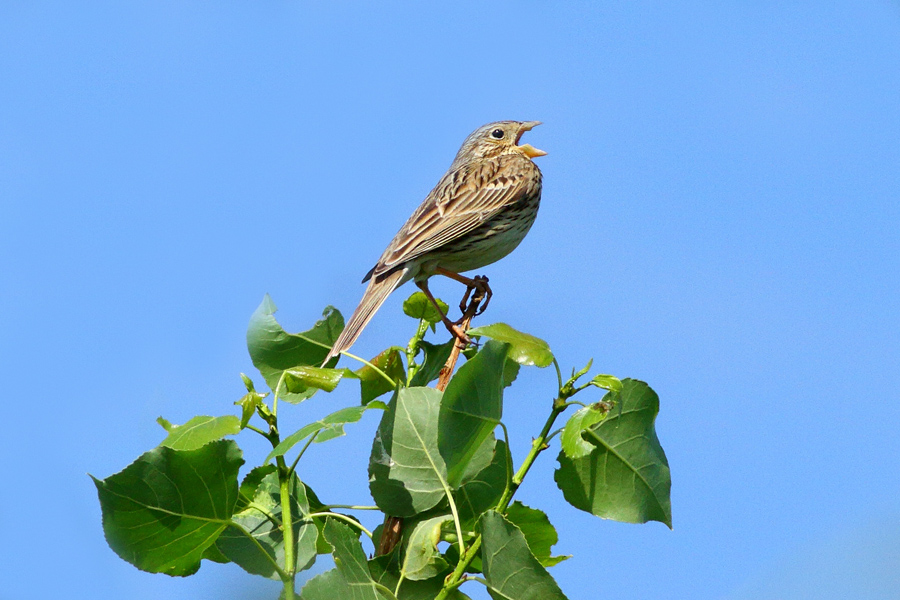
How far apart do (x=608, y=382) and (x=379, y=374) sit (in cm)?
87

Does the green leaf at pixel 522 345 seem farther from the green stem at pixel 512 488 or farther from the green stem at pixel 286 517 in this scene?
the green stem at pixel 286 517

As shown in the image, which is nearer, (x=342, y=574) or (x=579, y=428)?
(x=342, y=574)

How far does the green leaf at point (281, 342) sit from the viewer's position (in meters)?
3.34

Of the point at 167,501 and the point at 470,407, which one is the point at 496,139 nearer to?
the point at 470,407

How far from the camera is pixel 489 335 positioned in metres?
3.05

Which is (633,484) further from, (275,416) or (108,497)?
(108,497)

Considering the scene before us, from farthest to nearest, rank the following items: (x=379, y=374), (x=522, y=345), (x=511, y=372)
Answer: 1. (x=511, y=372)
2. (x=379, y=374)
3. (x=522, y=345)

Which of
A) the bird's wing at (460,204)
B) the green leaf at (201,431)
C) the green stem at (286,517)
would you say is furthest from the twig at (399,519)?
the bird's wing at (460,204)

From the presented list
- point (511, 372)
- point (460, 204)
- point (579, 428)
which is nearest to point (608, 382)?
point (579, 428)

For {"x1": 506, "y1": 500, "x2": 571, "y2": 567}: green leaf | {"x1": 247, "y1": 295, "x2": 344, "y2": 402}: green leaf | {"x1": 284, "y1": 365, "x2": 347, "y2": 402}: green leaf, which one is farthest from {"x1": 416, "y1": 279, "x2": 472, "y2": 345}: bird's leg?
{"x1": 506, "y1": 500, "x2": 571, "y2": 567}: green leaf

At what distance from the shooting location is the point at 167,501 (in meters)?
2.61

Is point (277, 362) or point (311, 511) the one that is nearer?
point (311, 511)

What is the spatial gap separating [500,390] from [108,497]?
3.89ft

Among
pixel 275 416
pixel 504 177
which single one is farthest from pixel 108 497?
pixel 504 177
